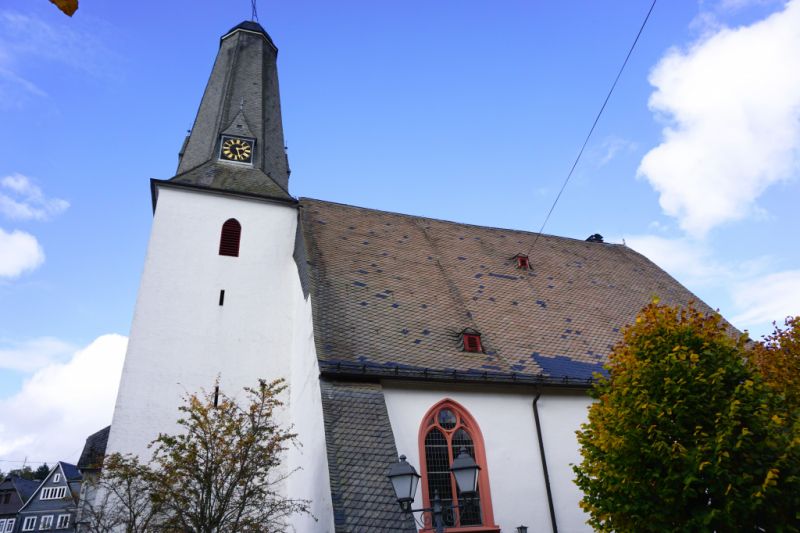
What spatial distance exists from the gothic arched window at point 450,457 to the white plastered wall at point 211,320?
1.98m

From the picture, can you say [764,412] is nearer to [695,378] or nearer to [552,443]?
[695,378]

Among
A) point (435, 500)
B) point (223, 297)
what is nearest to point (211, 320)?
point (223, 297)

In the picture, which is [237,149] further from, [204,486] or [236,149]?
[204,486]

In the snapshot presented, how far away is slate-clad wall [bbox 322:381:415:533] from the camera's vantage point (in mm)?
7543

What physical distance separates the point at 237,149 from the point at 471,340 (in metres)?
8.90

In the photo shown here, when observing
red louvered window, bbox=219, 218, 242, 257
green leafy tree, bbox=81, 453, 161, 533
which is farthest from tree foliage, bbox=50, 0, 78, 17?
red louvered window, bbox=219, 218, 242, 257

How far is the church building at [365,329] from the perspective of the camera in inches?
365

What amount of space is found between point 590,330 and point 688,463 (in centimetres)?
735

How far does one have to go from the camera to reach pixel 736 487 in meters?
5.89

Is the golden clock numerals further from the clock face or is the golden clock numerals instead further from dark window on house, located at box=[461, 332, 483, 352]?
dark window on house, located at box=[461, 332, 483, 352]

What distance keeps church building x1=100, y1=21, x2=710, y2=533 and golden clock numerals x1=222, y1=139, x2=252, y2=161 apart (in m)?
0.04

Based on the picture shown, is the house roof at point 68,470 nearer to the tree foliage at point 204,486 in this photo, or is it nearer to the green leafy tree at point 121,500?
the green leafy tree at point 121,500

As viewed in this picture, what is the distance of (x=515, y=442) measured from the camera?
9.99 meters

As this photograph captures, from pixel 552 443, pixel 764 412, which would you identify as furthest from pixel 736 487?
pixel 552 443
